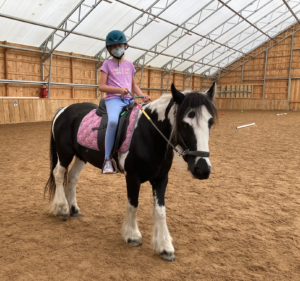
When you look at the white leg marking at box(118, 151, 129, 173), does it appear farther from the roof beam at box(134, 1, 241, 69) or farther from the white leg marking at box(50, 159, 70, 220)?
the roof beam at box(134, 1, 241, 69)

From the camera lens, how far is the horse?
6.34 ft

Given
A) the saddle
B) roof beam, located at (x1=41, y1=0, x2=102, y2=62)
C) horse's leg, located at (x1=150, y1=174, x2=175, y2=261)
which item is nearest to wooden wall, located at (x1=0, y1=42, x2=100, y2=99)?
roof beam, located at (x1=41, y1=0, x2=102, y2=62)

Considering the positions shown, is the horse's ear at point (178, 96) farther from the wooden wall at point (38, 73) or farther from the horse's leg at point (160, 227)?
the wooden wall at point (38, 73)

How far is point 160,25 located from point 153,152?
14407 mm

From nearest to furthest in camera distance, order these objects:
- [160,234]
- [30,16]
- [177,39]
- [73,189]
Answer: [160,234]
[73,189]
[30,16]
[177,39]

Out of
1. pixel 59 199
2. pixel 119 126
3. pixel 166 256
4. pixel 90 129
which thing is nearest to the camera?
pixel 166 256

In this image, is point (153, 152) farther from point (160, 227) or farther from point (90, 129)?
point (90, 129)

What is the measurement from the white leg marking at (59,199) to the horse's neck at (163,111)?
146 centimetres

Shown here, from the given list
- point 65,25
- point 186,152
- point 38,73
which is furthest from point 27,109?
point 186,152

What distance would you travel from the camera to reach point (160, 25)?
49.2ft

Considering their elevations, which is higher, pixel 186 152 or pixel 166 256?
pixel 186 152

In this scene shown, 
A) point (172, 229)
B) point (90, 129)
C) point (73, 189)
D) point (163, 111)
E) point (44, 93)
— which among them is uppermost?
point (44, 93)

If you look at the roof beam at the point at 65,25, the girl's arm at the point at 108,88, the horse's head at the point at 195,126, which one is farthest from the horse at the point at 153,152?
the roof beam at the point at 65,25

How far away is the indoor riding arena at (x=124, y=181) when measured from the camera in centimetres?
219
